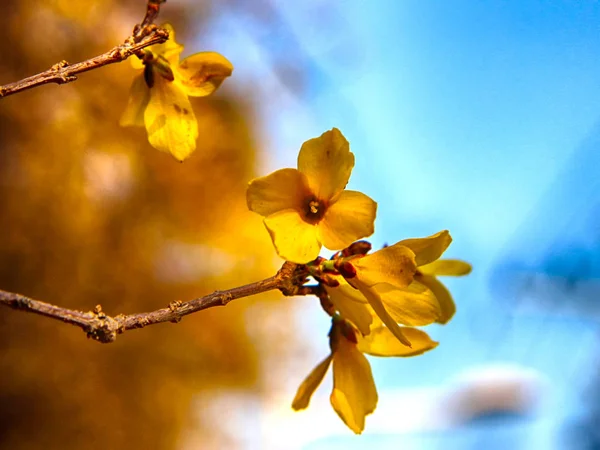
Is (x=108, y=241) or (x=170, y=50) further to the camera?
(x=108, y=241)

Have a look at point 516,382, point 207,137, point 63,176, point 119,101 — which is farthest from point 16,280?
point 516,382

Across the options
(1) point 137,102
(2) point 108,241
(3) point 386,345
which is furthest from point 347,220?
(2) point 108,241

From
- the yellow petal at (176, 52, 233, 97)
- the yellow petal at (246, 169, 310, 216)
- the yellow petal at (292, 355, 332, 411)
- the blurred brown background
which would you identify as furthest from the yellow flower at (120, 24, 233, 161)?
the blurred brown background

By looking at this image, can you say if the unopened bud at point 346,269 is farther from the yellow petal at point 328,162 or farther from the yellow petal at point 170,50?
the yellow petal at point 170,50

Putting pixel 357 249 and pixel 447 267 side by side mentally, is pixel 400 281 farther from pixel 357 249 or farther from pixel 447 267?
pixel 447 267

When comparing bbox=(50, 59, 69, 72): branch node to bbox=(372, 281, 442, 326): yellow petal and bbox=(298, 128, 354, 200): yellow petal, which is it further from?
bbox=(372, 281, 442, 326): yellow petal

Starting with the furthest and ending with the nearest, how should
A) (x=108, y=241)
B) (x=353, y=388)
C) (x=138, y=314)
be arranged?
(x=108, y=241), (x=353, y=388), (x=138, y=314)

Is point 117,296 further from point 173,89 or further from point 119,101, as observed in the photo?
point 173,89
